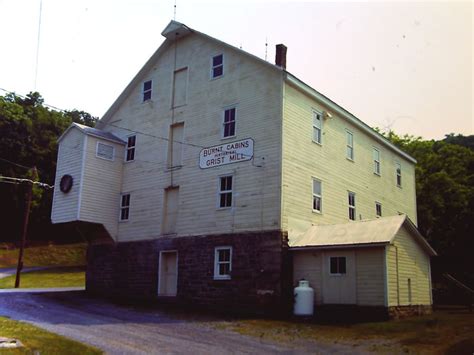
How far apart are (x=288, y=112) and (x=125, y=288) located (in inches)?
502

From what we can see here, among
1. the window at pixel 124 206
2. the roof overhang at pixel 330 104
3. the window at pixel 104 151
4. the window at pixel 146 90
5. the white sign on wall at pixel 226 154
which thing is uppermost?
the window at pixel 146 90

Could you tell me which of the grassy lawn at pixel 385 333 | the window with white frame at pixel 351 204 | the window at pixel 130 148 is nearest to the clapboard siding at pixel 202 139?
the window at pixel 130 148

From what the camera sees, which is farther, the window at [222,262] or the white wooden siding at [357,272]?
the window at [222,262]

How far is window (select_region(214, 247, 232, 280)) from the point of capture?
951 inches

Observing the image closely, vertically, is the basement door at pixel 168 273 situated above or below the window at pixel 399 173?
below

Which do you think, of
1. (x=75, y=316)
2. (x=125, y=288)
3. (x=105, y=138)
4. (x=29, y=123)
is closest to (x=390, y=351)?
(x=75, y=316)

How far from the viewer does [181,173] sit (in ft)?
89.1

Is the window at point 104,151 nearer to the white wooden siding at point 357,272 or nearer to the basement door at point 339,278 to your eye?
the white wooden siding at point 357,272

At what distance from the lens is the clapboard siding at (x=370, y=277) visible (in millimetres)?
20250

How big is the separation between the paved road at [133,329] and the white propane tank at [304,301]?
12.4ft

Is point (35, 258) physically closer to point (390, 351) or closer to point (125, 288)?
point (125, 288)

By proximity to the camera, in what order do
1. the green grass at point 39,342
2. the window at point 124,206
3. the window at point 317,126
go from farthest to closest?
the window at point 124,206 → the window at point 317,126 → the green grass at point 39,342

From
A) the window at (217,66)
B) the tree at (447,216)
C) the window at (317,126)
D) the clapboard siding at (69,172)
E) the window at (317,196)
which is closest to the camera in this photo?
the window at (317,196)

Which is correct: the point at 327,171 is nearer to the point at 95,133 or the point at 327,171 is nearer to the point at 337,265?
the point at 337,265
